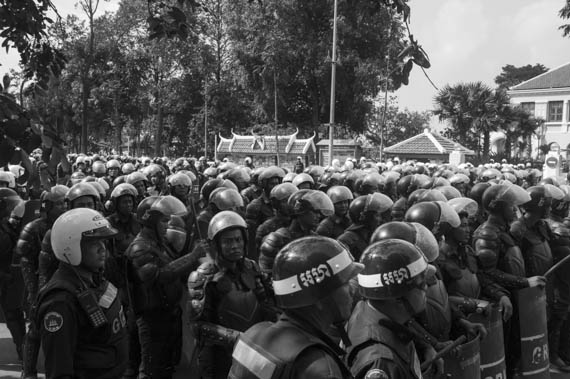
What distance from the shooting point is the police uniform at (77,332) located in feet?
10.0

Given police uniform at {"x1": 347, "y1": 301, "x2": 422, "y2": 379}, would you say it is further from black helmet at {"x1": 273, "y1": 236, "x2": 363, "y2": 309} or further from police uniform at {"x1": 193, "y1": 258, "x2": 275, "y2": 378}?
police uniform at {"x1": 193, "y1": 258, "x2": 275, "y2": 378}

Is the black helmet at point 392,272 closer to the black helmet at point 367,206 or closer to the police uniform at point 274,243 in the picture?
the police uniform at point 274,243

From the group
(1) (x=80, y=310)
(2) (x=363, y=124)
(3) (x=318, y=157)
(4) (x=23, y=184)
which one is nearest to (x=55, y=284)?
(1) (x=80, y=310)

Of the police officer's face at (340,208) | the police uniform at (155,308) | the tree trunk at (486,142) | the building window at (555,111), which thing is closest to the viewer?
the police uniform at (155,308)

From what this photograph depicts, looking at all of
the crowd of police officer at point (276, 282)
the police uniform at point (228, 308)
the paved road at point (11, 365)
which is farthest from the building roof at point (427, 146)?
the police uniform at point (228, 308)

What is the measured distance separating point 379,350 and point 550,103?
52.1 meters

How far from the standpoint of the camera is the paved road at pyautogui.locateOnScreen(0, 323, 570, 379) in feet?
19.0

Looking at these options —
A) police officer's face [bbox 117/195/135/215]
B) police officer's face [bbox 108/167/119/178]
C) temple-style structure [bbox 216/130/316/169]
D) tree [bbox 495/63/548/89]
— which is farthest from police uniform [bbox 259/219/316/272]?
tree [bbox 495/63/548/89]

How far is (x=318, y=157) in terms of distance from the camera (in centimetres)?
2959

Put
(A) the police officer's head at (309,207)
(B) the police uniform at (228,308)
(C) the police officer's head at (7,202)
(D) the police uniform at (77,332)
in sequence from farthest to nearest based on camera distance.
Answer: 1. (C) the police officer's head at (7,202)
2. (A) the police officer's head at (309,207)
3. (B) the police uniform at (228,308)
4. (D) the police uniform at (77,332)

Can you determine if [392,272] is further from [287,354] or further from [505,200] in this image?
[505,200]

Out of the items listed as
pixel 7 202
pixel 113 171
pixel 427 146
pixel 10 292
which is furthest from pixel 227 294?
pixel 427 146

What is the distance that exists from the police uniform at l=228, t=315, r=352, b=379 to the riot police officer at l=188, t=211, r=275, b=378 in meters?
1.65

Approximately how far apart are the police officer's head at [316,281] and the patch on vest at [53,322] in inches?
51.4
